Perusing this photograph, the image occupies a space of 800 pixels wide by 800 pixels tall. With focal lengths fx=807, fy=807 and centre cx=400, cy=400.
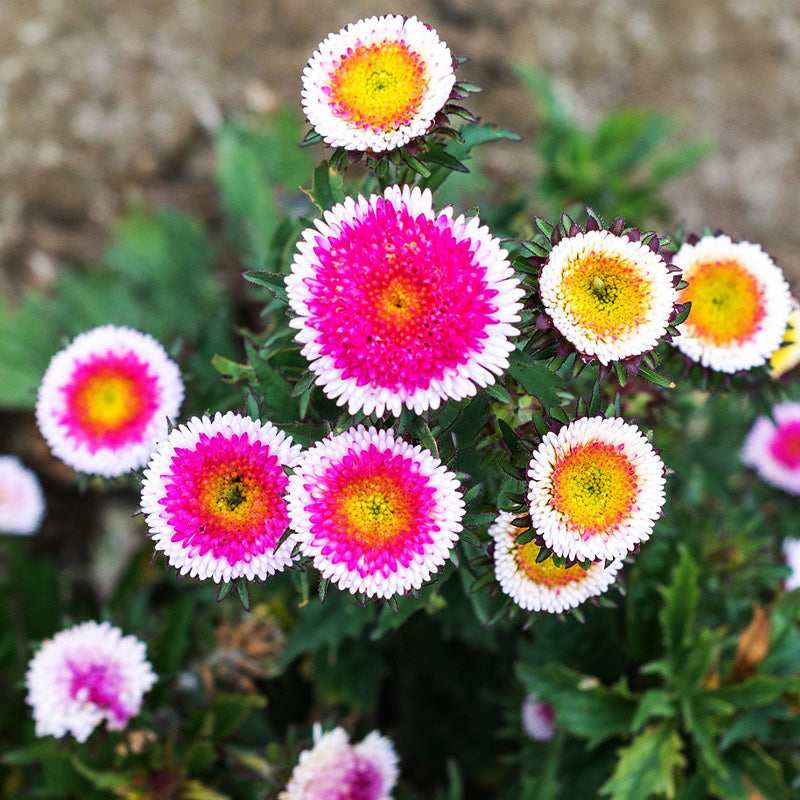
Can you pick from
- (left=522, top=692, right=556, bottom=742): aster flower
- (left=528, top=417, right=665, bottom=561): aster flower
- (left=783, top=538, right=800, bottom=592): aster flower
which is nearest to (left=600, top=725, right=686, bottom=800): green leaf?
(left=522, top=692, right=556, bottom=742): aster flower

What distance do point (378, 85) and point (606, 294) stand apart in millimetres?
441

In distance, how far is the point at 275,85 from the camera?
2777 mm

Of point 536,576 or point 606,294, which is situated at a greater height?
point 606,294

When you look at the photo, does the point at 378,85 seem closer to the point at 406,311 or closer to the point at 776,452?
the point at 406,311

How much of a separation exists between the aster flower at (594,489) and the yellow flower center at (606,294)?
135 millimetres

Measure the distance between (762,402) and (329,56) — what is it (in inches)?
39.1

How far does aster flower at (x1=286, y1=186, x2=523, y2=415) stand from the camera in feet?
3.44

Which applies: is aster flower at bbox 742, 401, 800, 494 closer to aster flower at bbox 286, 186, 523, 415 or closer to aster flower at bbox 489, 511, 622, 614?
aster flower at bbox 489, 511, 622, 614

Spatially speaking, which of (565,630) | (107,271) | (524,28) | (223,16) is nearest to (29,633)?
(107,271)

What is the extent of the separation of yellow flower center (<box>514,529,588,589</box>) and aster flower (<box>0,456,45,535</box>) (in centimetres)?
147

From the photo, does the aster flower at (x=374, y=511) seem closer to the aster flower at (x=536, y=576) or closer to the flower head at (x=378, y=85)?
the aster flower at (x=536, y=576)

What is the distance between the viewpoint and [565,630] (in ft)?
6.27

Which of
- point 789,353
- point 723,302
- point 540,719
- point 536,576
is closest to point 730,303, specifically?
point 723,302

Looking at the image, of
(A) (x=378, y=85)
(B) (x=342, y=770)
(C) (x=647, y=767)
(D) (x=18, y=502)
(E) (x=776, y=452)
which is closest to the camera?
(A) (x=378, y=85)
